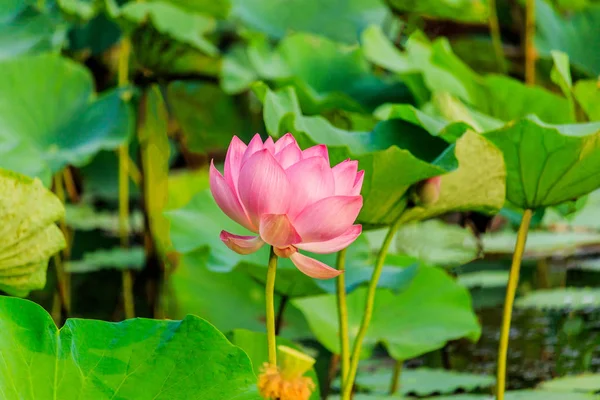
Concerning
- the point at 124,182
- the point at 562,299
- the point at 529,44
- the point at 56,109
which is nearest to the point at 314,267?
the point at 562,299

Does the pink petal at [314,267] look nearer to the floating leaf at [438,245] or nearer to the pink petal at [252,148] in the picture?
the pink petal at [252,148]

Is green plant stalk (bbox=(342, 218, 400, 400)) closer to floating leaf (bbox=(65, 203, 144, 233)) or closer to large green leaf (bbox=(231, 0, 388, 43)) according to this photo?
large green leaf (bbox=(231, 0, 388, 43))

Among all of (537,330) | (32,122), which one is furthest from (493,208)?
(32,122)

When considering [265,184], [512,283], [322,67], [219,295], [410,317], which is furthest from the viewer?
[322,67]

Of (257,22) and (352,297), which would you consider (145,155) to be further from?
(352,297)

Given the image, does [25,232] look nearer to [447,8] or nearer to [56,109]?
[56,109]

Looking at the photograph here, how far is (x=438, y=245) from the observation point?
81.2 inches

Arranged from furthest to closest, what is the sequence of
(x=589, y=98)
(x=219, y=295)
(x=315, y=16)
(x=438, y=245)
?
(x=315, y=16) → (x=438, y=245) → (x=219, y=295) → (x=589, y=98)

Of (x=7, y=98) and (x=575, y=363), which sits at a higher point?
(x=7, y=98)

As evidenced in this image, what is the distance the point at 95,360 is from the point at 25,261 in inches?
11.7

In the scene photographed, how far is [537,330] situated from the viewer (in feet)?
5.70

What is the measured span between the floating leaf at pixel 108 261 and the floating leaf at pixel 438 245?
2.38ft

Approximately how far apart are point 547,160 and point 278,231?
0.40m

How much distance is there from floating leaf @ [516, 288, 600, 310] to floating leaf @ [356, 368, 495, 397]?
0.39m
